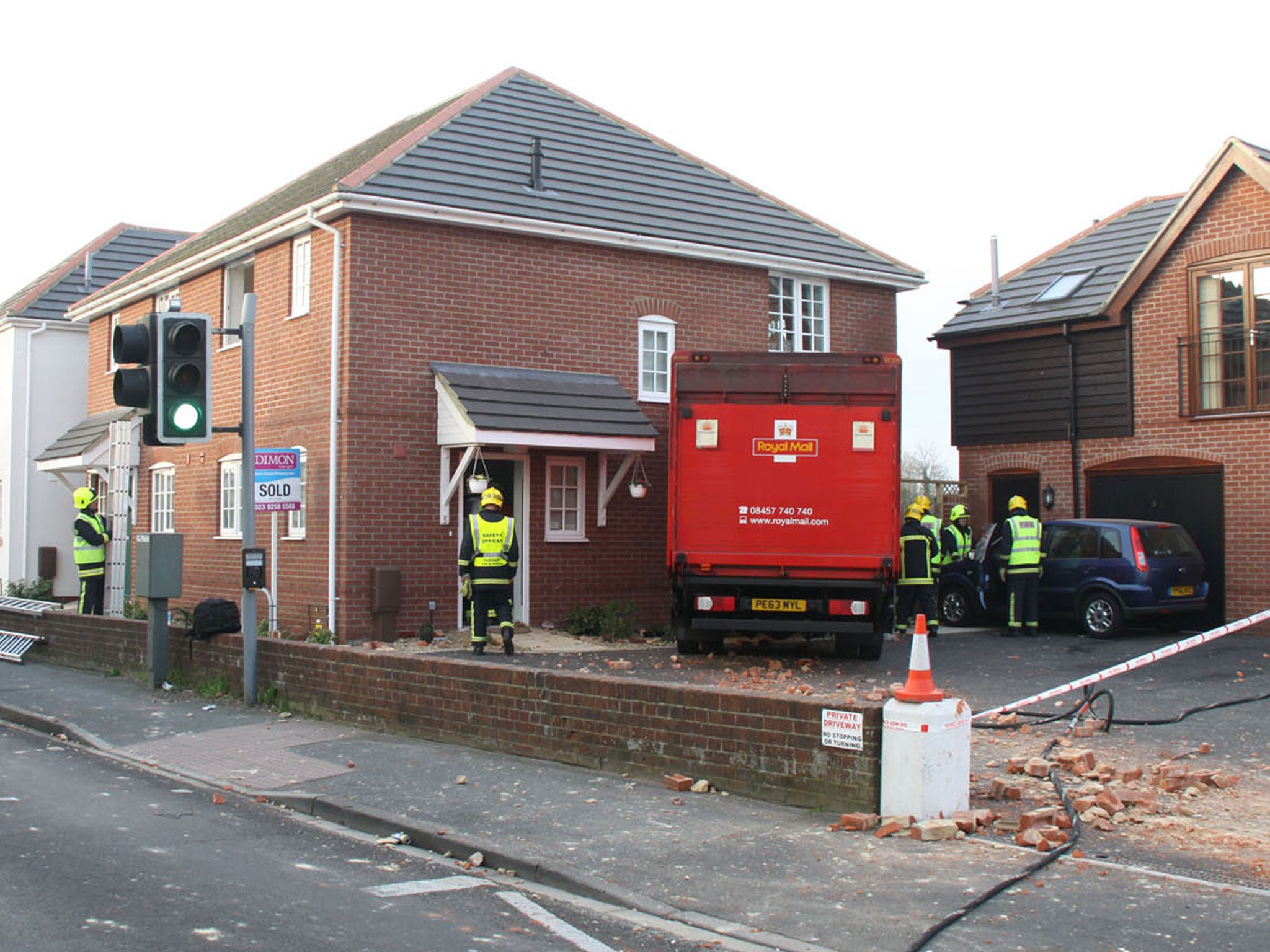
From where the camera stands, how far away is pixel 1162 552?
17281mm

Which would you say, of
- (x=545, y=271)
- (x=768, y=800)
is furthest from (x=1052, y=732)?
(x=545, y=271)

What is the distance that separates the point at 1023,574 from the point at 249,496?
10.4 meters

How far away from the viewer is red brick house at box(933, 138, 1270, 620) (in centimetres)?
1811

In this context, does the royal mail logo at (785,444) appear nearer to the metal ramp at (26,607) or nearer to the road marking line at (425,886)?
the road marking line at (425,886)

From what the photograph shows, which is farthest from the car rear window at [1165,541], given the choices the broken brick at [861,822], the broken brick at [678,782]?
the broken brick at [861,822]

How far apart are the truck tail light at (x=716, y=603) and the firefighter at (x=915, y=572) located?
11.8 feet

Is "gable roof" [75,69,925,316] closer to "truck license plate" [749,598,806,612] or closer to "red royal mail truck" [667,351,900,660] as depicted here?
"red royal mail truck" [667,351,900,660]

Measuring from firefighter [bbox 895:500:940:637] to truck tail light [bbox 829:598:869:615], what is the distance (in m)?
3.07

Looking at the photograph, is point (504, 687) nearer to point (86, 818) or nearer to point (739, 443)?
point (86, 818)

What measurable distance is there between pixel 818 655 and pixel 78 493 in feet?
35.2

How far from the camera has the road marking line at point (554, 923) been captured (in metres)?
5.60

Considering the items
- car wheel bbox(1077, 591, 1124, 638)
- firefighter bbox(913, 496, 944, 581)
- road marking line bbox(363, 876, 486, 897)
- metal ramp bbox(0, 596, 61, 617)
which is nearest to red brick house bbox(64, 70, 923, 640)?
metal ramp bbox(0, 596, 61, 617)

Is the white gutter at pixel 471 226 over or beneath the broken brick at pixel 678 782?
over

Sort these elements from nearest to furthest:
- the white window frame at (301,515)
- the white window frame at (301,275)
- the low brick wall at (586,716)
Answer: the low brick wall at (586,716) < the white window frame at (301,515) < the white window frame at (301,275)
